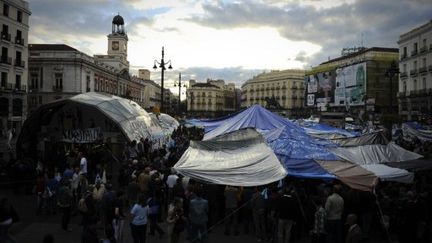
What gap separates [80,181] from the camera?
12719 mm

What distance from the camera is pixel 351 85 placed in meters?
77.6

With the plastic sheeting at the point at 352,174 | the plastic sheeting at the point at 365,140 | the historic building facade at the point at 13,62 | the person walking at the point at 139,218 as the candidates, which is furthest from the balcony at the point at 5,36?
the plastic sheeting at the point at 352,174

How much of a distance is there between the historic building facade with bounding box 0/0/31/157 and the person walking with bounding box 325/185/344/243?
43.2m

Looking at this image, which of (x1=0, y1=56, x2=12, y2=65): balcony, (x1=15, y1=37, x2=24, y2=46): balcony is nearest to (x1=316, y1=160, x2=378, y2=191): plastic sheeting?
(x1=0, y1=56, x2=12, y2=65): balcony

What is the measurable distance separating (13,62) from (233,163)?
152ft

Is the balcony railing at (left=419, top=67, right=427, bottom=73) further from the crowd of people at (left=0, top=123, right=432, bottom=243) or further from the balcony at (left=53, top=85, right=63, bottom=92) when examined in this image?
the balcony at (left=53, top=85, right=63, bottom=92)

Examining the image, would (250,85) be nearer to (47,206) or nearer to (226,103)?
(226,103)

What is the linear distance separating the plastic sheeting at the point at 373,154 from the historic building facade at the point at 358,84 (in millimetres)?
51731

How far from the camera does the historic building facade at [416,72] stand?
5406 centimetres

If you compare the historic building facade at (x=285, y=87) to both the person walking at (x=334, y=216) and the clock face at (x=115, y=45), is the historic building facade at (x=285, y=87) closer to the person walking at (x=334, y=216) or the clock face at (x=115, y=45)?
the clock face at (x=115, y=45)

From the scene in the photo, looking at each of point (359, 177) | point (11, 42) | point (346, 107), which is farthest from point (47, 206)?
point (346, 107)

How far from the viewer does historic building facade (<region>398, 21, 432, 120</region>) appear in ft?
177

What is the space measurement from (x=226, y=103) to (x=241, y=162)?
6269 inches

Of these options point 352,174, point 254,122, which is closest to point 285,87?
point 254,122
